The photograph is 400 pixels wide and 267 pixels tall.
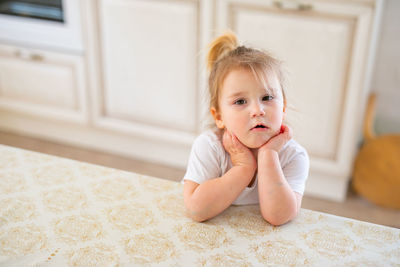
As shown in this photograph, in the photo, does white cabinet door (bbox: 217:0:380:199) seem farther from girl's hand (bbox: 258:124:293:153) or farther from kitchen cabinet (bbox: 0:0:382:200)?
girl's hand (bbox: 258:124:293:153)

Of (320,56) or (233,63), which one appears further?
(320,56)

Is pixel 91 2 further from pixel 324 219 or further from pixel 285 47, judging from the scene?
pixel 324 219

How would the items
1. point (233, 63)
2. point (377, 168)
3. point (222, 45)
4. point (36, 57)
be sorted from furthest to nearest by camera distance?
point (36, 57)
point (377, 168)
point (222, 45)
point (233, 63)

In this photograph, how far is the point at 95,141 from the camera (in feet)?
8.28

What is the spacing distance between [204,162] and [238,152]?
0.08 metres

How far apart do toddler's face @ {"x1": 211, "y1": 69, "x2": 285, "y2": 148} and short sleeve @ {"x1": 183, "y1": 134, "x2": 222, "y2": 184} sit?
2.9 inches

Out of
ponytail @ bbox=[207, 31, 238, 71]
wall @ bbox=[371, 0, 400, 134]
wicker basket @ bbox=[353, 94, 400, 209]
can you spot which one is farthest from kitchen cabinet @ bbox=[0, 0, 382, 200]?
ponytail @ bbox=[207, 31, 238, 71]

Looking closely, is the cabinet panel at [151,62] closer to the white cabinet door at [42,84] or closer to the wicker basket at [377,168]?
the white cabinet door at [42,84]

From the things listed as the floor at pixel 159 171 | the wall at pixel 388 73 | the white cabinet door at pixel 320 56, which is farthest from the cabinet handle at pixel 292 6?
the floor at pixel 159 171

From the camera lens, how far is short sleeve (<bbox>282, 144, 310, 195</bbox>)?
36.4 inches

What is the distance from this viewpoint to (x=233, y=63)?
92cm

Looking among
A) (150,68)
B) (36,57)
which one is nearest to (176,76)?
(150,68)

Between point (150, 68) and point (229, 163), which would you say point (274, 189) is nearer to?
point (229, 163)

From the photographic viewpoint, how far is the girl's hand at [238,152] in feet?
2.91
